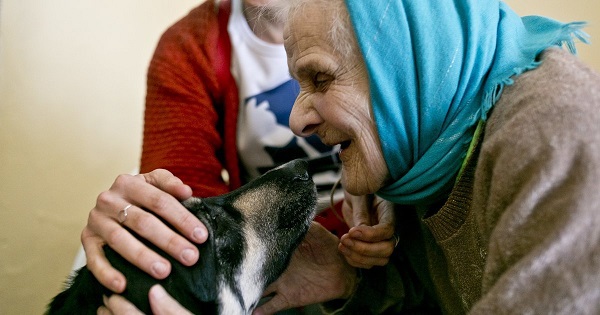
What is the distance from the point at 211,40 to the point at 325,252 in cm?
59

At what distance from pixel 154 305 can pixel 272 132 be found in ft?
2.21

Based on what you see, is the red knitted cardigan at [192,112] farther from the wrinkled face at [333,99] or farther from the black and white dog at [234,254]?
the wrinkled face at [333,99]

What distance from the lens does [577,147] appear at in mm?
618

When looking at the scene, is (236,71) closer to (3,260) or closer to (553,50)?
(553,50)

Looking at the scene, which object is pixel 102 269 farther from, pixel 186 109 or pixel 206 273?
pixel 186 109

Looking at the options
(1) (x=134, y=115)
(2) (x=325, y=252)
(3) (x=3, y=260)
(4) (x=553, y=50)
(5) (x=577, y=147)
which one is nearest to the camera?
(5) (x=577, y=147)

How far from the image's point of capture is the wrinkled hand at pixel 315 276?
1.19 meters

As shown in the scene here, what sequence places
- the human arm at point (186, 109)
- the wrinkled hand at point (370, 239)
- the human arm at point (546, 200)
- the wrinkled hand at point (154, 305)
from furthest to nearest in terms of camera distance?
the human arm at point (186, 109), the wrinkled hand at point (370, 239), the wrinkled hand at point (154, 305), the human arm at point (546, 200)

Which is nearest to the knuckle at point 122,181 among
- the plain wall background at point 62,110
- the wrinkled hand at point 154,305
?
the wrinkled hand at point 154,305

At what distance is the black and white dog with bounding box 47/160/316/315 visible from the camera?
2.83ft

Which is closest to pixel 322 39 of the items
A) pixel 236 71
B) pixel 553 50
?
pixel 553 50

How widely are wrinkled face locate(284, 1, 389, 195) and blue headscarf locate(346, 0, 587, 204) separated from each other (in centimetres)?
4

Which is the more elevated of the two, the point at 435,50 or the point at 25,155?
the point at 435,50

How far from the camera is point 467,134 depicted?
85cm
